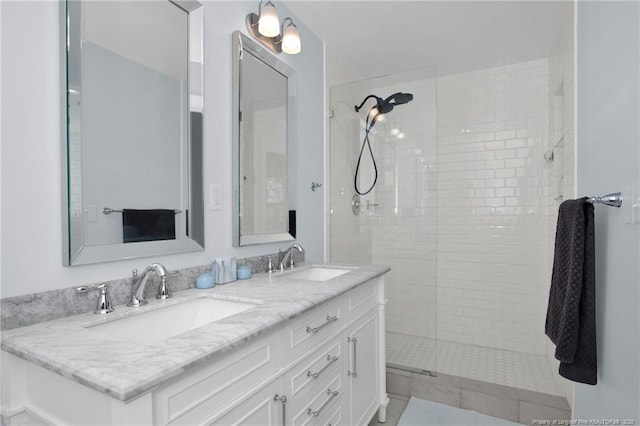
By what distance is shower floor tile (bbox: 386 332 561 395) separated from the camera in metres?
2.44

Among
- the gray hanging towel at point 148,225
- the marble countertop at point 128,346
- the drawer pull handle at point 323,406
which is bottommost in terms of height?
the drawer pull handle at point 323,406

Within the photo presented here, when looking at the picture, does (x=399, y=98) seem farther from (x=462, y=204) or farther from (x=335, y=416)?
(x=335, y=416)

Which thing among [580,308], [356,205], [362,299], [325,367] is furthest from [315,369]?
[356,205]

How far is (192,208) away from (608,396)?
1.77m

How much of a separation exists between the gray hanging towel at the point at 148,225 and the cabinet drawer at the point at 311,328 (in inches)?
25.7

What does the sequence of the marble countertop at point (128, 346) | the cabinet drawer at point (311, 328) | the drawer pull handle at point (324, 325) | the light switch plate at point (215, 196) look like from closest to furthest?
the marble countertop at point (128, 346)
the cabinet drawer at point (311, 328)
the drawer pull handle at point (324, 325)
the light switch plate at point (215, 196)

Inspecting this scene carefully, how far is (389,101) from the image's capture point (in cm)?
293

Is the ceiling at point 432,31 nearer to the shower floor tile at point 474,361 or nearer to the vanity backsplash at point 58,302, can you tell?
the vanity backsplash at point 58,302

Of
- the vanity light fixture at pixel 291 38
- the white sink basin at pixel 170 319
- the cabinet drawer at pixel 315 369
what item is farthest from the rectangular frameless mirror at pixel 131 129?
the cabinet drawer at pixel 315 369

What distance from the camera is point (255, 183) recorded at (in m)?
1.99

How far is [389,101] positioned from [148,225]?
2229 mm

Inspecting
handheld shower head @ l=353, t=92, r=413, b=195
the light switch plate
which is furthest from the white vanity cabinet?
handheld shower head @ l=353, t=92, r=413, b=195

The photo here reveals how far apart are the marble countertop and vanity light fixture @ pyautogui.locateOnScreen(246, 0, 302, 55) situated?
4.67 ft

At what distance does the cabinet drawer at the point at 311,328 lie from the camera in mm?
1202
